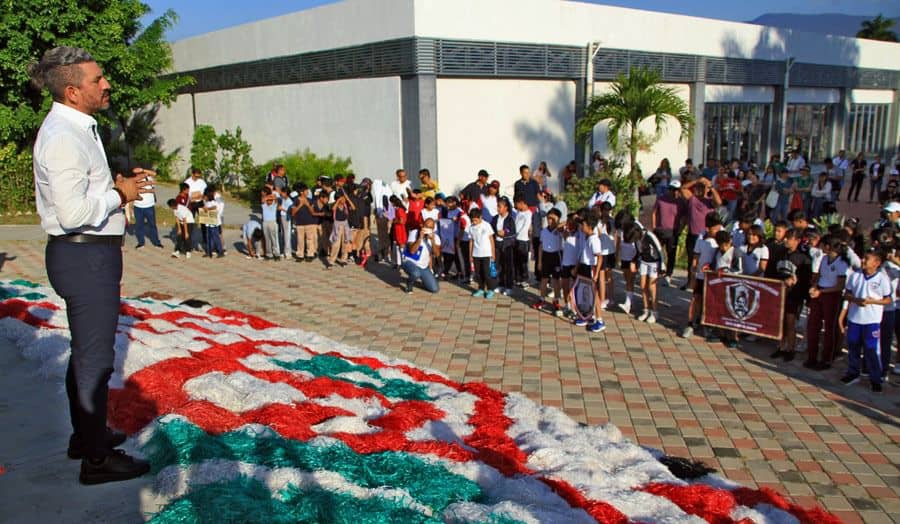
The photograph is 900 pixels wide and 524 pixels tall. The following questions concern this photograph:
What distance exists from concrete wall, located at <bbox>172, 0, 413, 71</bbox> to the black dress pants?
55.9 feet

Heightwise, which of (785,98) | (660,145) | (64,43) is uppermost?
(64,43)

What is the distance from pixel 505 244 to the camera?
12703 millimetres

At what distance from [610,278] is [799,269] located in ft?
10.4

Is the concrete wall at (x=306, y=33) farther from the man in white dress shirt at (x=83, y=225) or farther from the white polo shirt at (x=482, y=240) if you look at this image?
the man in white dress shirt at (x=83, y=225)

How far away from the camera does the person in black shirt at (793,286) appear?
9.31m

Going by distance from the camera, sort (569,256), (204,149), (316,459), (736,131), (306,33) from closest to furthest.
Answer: (316,459), (569,256), (306,33), (204,149), (736,131)

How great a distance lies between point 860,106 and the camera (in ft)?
127

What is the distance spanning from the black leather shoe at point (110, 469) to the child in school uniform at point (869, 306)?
289 inches

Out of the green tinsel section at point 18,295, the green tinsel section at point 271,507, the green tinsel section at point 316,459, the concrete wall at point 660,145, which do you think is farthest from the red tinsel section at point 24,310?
the concrete wall at point 660,145

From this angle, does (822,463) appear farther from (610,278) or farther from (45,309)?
(45,309)

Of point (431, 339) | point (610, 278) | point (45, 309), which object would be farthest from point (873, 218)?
point (45, 309)

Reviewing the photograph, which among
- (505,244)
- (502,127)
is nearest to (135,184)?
(505,244)

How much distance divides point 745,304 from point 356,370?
5.34 metres

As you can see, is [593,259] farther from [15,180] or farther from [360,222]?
[15,180]
